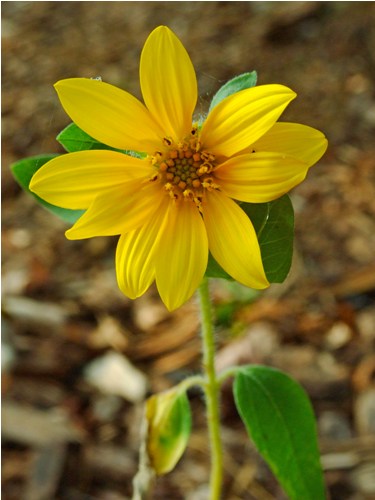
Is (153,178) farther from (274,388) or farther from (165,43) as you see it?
(274,388)

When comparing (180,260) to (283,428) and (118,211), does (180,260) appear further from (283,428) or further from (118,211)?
(283,428)

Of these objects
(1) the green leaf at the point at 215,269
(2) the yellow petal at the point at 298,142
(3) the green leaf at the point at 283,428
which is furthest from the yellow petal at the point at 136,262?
(3) the green leaf at the point at 283,428

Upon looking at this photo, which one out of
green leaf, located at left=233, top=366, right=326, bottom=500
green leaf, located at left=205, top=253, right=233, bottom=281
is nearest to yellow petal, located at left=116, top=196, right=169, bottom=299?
green leaf, located at left=205, top=253, right=233, bottom=281

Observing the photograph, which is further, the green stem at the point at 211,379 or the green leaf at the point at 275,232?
the green stem at the point at 211,379

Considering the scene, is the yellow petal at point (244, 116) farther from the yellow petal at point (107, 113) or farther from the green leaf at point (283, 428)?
the green leaf at point (283, 428)

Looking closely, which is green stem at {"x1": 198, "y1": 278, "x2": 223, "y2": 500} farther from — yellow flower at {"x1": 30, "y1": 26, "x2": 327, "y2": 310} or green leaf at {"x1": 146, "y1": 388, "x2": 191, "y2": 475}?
yellow flower at {"x1": 30, "y1": 26, "x2": 327, "y2": 310}

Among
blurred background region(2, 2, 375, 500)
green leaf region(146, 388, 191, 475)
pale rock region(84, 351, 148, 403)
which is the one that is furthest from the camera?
pale rock region(84, 351, 148, 403)
